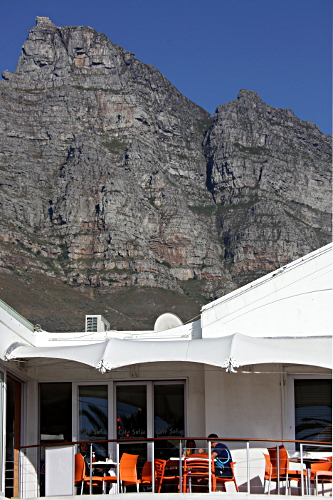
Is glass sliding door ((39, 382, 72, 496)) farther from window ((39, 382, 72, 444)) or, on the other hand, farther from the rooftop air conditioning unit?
the rooftop air conditioning unit

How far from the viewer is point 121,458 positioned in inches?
477

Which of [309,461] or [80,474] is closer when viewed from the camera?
[309,461]

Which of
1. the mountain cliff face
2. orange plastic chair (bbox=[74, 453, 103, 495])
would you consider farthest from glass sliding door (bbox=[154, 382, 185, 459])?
the mountain cliff face

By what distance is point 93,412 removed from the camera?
46.1 feet

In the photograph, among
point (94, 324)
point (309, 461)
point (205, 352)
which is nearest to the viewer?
point (309, 461)

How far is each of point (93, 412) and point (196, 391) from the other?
1.97 meters

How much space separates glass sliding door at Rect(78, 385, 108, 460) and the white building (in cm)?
2

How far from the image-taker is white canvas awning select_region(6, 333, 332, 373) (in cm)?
1168

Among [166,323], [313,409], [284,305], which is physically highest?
[284,305]

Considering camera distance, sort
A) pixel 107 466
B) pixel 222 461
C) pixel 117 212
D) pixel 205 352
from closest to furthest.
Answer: pixel 222 461 → pixel 205 352 → pixel 107 466 → pixel 117 212

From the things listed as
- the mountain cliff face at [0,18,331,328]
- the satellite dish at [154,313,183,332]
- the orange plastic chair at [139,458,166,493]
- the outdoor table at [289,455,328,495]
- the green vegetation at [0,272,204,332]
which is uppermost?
the mountain cliff face at [0,18,331,328]

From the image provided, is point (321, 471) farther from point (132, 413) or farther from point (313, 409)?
point (132, 413)

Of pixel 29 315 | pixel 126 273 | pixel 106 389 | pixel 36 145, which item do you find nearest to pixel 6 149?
pixel 36 145

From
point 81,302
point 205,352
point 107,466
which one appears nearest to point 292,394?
point 205,352
